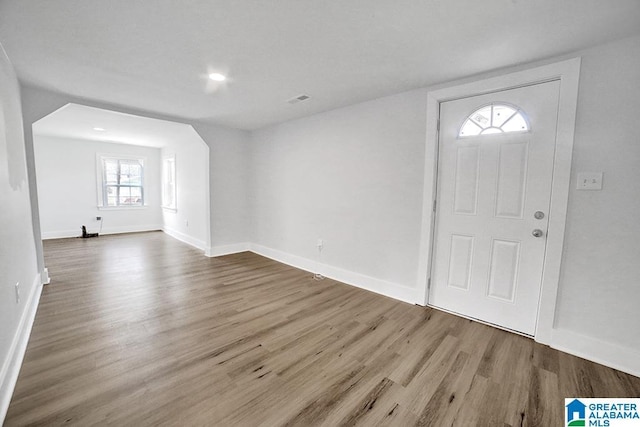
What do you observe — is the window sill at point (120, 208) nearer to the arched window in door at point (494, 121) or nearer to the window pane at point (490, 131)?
the arched window in door at point (494, 121)

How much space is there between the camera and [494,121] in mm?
2410

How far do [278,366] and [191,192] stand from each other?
4.83 metres

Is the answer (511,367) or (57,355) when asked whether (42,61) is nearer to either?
(57,355)

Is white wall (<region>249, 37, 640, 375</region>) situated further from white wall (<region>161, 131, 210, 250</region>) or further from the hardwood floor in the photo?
white wall (<region>161, 131, 210, 250</region>)

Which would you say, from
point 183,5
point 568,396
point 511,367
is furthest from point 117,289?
point 568,396

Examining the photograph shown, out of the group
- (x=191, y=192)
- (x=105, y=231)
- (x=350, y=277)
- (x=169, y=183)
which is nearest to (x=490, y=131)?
(x=350, y=277)

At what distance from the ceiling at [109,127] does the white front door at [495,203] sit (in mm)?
4162

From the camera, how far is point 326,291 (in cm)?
327

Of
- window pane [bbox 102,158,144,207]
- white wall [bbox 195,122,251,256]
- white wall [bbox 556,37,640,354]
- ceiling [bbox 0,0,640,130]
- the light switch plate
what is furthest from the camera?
window pane [bbox 102,158,144,207]

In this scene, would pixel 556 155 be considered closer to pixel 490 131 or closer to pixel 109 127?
pixel 490 131

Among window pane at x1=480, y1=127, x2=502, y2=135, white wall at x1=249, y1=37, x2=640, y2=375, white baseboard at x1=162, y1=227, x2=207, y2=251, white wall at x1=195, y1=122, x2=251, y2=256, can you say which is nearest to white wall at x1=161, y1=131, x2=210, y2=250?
white baseboard at x1=162, y1=227, x2=207, y2=251

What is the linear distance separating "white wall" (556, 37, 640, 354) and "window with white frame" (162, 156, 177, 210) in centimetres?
713

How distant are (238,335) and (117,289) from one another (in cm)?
200

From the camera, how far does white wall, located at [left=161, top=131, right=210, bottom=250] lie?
5.02 meters
